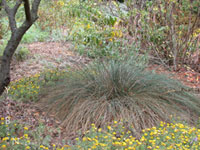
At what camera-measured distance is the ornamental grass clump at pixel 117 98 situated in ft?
13.0

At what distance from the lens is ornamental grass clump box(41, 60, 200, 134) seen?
395 cm

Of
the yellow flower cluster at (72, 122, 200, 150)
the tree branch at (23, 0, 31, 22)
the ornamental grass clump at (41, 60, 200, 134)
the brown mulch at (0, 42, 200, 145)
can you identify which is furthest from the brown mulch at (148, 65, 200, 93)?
the tree branch at (23, 0, 31, 22)

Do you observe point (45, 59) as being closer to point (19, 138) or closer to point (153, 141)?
point (19, 138)

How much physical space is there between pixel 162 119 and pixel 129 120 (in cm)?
56

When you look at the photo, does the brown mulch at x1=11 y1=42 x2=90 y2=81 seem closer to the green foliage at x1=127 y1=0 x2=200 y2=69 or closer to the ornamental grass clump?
the ornamental grass clump

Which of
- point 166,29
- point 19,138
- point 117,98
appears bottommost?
point 117,98

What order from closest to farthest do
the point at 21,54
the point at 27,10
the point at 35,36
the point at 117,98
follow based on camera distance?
1. the point at 27,10
2. the point at 117,98
3. the point at 21,54
4. the point at 35,36

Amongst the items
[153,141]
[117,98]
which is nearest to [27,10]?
[117,98]

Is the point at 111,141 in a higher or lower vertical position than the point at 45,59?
higher

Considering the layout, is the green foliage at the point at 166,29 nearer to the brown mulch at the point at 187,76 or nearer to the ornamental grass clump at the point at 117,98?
the brown mulch at the point at 187,76

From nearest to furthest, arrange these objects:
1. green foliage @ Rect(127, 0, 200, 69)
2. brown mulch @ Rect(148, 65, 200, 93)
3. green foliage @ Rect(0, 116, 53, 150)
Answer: green foliage @ Rect(0, 116, 53, 150) → brown mulch @ Rect(148, 65, 200, 93) → green foliage @ Rect(127, 0, 200, 69)

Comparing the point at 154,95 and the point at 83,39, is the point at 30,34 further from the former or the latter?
the point at 154,95

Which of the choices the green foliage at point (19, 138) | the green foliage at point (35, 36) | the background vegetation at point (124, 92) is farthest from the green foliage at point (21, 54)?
the green foliage at point (19, 138)

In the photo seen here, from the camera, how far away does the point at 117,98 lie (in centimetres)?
420
